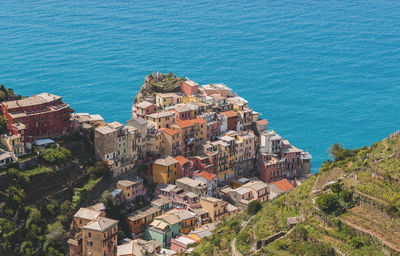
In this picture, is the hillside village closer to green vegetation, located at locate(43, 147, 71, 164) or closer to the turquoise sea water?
Answer: green vegetation, located at locate(43, 147, 71, 164)

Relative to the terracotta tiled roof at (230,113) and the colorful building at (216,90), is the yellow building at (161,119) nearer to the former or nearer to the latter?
the terracotta tiled roof at (230,113)

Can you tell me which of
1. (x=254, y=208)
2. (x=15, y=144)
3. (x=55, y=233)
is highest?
(x=15, y=144)

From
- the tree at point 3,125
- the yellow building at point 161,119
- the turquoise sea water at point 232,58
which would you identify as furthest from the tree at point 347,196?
the turquoise sea water at point 232,58

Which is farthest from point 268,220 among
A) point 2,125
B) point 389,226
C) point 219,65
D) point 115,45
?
point 115,45

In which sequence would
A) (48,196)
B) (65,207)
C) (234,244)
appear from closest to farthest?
(234,244)
(65,207)
(48,196)

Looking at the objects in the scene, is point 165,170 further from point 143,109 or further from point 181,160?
point 143,109

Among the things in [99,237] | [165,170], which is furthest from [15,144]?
[165,170]
